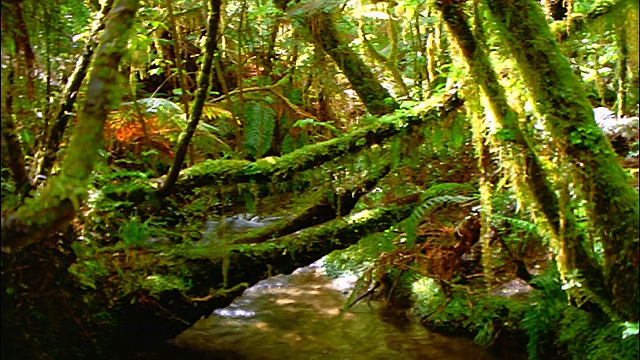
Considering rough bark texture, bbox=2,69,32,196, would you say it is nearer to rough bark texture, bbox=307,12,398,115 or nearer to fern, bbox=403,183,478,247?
fern, bbox=403,183,478,247

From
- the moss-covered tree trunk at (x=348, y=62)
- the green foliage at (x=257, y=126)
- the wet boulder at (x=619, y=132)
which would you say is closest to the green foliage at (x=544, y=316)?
the wet boulder at (x=619, y=132)

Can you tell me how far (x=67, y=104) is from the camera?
3.54 m

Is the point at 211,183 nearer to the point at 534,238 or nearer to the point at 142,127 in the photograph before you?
the point at 142,127

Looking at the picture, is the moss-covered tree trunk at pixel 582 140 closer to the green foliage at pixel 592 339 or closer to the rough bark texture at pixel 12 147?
the green foliage at pixel 592 339

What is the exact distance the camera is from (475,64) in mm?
3725

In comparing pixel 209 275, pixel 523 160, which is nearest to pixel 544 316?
pixel 523 160

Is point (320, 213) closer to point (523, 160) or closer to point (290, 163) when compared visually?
point (290, 163)

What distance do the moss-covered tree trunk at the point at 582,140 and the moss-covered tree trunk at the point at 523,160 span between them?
0.18 meters

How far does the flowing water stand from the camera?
466 cm

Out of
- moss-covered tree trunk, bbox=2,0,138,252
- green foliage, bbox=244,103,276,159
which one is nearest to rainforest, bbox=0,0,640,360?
moss-covered tree trunk, bbox=2,0,138,252

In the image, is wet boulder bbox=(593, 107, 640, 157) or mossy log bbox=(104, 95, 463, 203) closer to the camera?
mossy log bbox=(104, 95, 463, 203)

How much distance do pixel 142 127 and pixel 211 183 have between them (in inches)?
62.1

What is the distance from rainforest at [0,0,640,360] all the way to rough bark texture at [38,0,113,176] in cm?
1

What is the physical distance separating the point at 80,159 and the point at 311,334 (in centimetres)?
312
